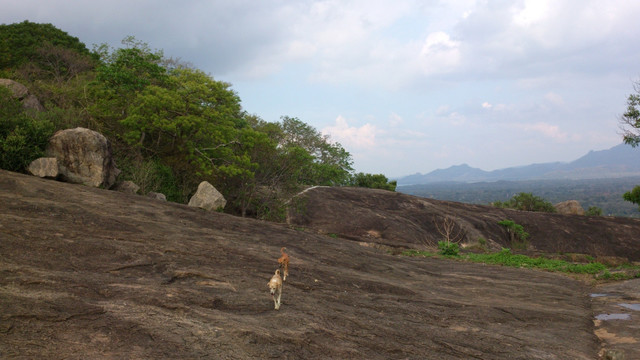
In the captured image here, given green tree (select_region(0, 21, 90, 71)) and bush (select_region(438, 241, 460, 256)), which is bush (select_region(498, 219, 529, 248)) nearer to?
bush (select_region(438, 241, 460, 256))

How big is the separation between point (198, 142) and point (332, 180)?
17563 mm

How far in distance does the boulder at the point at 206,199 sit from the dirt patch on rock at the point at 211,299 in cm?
639

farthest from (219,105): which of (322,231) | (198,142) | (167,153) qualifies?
(322,231)

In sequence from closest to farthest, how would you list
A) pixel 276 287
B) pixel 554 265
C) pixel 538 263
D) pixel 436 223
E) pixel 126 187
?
pixel 276 287 → pixel 126 187 → pixel 554 265 → pixel 538 263 → pixel 436 223

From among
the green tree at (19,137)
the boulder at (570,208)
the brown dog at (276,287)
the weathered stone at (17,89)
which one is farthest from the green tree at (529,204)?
the brown dog at (276,287)

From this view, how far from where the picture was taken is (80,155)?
572 inches

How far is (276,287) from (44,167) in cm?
1068

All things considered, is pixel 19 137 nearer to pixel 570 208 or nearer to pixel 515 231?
pixel 515 231

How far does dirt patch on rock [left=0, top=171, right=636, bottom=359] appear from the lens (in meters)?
4.92

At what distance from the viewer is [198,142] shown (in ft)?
76.8

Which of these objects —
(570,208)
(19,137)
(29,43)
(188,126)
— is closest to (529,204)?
(570,208)

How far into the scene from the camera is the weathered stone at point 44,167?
13062mm

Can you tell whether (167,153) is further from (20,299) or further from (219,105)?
(20,299)

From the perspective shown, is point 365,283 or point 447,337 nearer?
point 447,337
